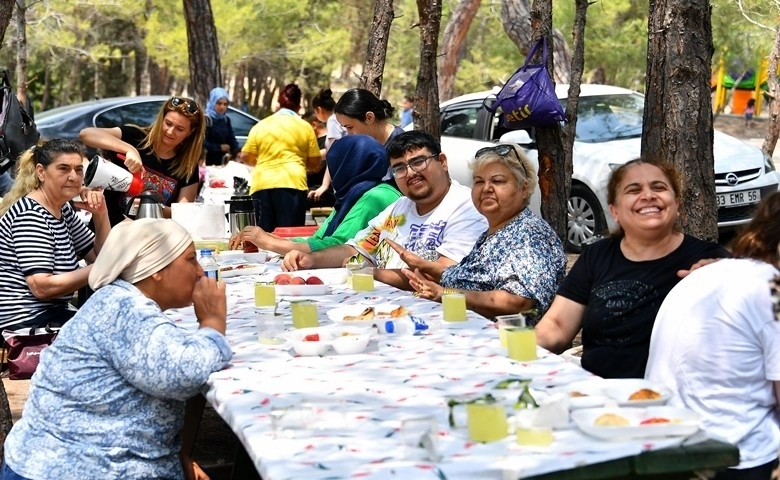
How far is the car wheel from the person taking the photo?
10070 mm

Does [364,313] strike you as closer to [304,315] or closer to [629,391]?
[304,315]

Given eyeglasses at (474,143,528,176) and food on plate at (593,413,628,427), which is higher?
eyeglasses at (474,143,528,176)

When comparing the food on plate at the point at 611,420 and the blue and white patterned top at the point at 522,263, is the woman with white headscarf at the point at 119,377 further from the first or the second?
the blue and white patterned top at the point at 522,263

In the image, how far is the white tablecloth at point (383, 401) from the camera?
7.49 feet

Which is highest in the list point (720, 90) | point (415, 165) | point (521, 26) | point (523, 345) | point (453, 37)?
point (453, 37)

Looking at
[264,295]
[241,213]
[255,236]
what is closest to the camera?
[264,295]

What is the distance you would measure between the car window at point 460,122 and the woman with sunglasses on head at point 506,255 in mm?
6965

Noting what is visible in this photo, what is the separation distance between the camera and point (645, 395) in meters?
2.65

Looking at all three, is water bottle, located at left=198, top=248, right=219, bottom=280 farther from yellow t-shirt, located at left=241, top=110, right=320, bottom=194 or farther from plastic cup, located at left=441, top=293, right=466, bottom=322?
yellow t-shirt, located at left=241, top=110, right=320, bottom=194

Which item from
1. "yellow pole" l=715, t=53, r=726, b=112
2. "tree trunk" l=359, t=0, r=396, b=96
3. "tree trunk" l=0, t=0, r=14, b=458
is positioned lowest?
"tree trunk" l=0, t=0, r=14, b=458

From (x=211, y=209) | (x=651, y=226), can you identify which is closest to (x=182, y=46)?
(x=211, y=209)

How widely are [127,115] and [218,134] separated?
48.5 inches

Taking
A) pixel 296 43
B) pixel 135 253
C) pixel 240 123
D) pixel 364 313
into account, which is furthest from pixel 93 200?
pixel 296 43

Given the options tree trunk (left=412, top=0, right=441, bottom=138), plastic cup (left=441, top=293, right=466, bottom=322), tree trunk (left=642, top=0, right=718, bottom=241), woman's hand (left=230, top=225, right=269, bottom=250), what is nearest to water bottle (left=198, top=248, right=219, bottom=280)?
woman's hand (left=230, top=225, right=269, bottom=250)
